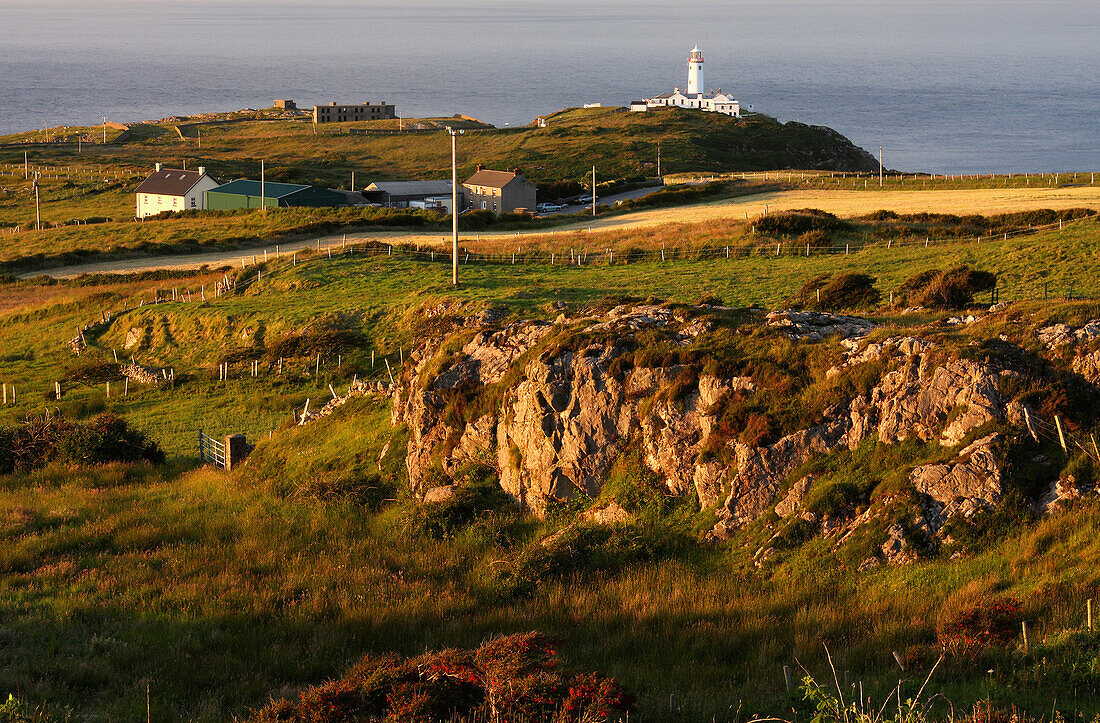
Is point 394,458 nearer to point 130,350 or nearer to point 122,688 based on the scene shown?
point 122,688

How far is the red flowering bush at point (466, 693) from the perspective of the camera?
428 inches

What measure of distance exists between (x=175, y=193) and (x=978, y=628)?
347 feet

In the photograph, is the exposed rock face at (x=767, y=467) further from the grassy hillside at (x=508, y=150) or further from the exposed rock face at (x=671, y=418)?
the grassy hillside at (x=508, y=150)

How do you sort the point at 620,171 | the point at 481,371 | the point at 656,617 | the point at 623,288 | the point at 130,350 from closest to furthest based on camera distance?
the point at 656,617 → the point at 481,371 → the point at 623,288 → the point at 130,350 → the point at 620,171

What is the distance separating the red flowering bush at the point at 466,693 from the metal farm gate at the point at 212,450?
1880 cm

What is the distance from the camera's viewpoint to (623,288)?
43.6 m

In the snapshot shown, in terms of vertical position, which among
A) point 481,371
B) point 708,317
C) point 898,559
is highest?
point 708,317

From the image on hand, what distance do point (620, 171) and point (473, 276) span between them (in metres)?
102

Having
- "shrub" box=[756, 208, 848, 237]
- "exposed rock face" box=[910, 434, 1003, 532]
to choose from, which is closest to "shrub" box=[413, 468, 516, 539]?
"exposed rock face" box=[910, 434, 1003, 532]

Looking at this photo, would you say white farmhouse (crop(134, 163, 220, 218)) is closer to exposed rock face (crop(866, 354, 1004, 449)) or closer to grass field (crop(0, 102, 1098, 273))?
grass field (crop(0, 102, 1098, 273))

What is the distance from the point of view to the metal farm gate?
29873 millimetres

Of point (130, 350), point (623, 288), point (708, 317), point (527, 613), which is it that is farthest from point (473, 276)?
point (527, 613)

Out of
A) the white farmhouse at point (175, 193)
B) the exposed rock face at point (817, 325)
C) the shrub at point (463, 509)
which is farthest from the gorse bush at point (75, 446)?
the white farmhouse at point (175, 193)

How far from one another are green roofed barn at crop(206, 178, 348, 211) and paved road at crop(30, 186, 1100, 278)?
27.0 meters
